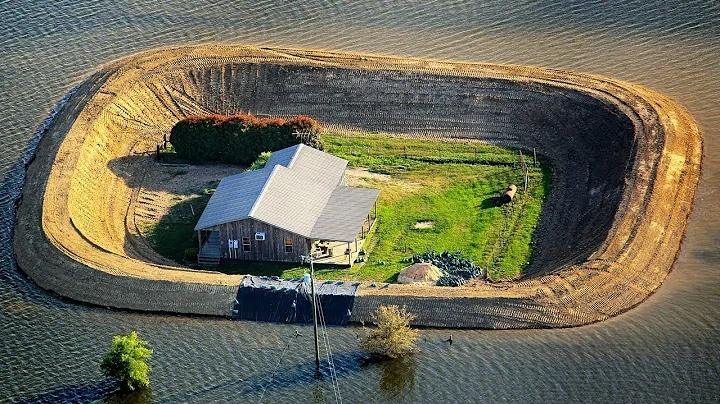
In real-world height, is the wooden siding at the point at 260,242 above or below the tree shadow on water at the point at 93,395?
above

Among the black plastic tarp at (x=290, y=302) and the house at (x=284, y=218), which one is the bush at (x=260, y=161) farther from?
the black plastic tarp at (x=290, y=302)

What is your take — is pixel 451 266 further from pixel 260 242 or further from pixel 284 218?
pixel 260 242

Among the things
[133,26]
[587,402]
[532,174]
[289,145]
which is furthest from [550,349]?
[133,26]

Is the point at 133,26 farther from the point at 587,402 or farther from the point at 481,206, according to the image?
the point at 587,402

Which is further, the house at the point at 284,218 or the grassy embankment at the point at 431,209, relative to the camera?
the grassy embankment at the point at 431,209

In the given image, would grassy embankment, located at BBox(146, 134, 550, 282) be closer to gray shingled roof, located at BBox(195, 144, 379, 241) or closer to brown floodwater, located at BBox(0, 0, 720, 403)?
gray shingled roof, located at BBox(195, 144, 379, 241)

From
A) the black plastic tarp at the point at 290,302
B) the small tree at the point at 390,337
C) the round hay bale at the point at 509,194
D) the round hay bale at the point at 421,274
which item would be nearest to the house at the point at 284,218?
the round hay bale at the point at 421,274
